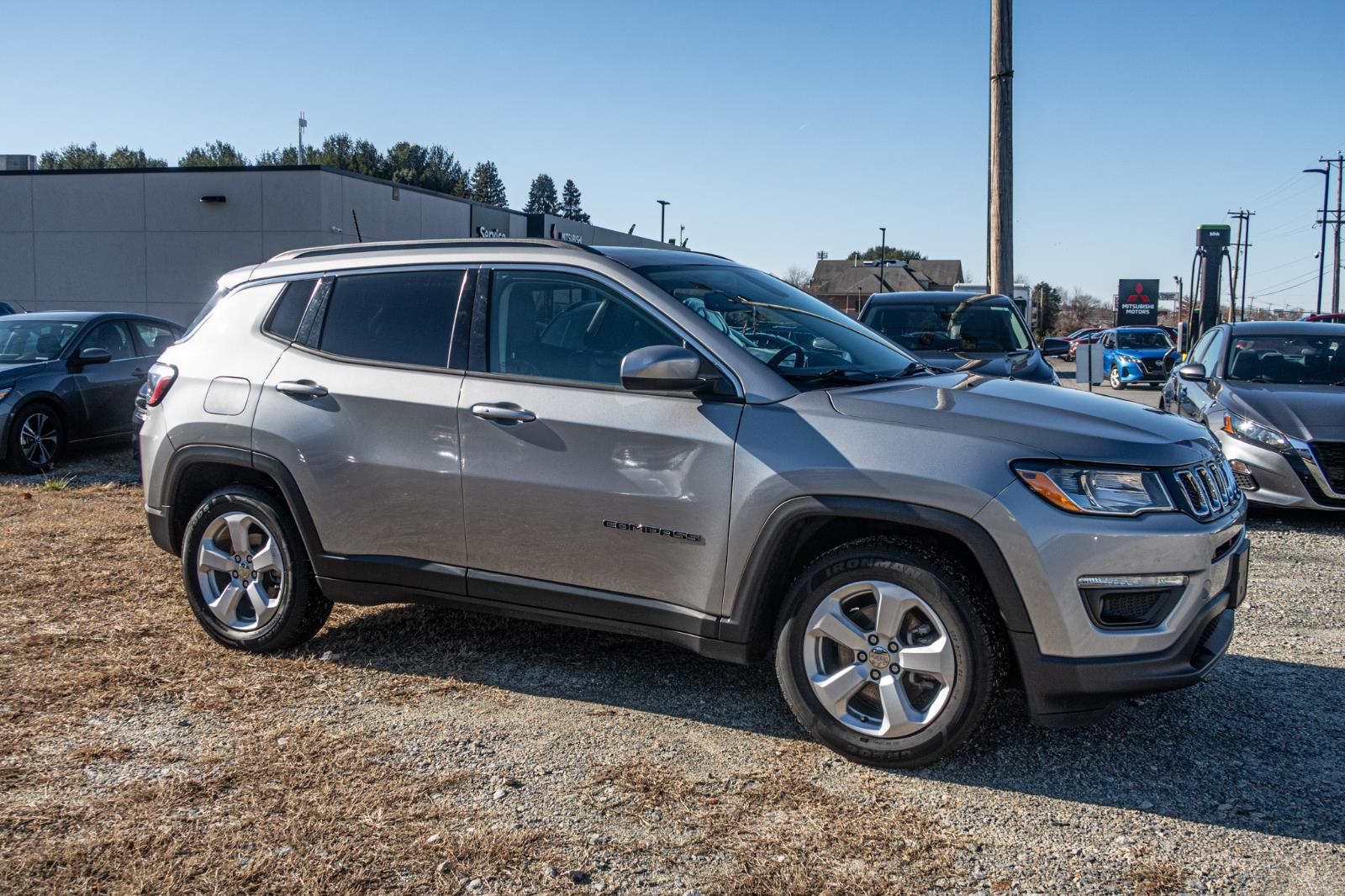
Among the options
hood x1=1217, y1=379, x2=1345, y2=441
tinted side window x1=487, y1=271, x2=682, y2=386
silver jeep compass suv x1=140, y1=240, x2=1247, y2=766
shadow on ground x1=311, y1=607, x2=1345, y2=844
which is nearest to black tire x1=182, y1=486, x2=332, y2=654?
silver jeep compass suv x1=140, y1=240, x2=1247, y2=766

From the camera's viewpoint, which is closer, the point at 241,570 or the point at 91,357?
the point at 241,570

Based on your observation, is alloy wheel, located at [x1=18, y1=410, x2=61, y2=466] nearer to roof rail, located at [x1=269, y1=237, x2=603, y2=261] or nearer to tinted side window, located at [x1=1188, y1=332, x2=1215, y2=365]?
roof rail, located at [x1=269, y1=237, x2=603, y2=261]

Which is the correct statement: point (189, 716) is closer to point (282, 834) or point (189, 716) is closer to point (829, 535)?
point (282, 834)

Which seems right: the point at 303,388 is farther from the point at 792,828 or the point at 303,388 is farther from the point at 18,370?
the point at 18,370

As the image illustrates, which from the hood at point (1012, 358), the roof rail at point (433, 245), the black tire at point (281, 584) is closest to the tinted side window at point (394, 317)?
the roof rail at point (433, 245)

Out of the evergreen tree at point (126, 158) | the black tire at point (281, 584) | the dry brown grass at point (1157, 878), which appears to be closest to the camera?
the dry brown grass at point (1157, 878)

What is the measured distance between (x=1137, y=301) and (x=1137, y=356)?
3377 centimetres

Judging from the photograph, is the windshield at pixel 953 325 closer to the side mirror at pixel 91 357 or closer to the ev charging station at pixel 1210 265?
the side mirror at pixel 91 357

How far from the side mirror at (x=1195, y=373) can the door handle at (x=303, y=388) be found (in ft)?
24.6

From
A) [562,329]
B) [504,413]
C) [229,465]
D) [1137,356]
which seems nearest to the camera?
[504,413]

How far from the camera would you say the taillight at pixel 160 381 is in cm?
527

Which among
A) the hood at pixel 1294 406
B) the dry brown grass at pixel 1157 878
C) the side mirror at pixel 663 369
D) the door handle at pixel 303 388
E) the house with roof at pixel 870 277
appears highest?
the house with roof at pixel 870 277

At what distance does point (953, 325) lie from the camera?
10531mm

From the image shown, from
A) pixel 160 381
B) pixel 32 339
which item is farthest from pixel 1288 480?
pixel 32 339
